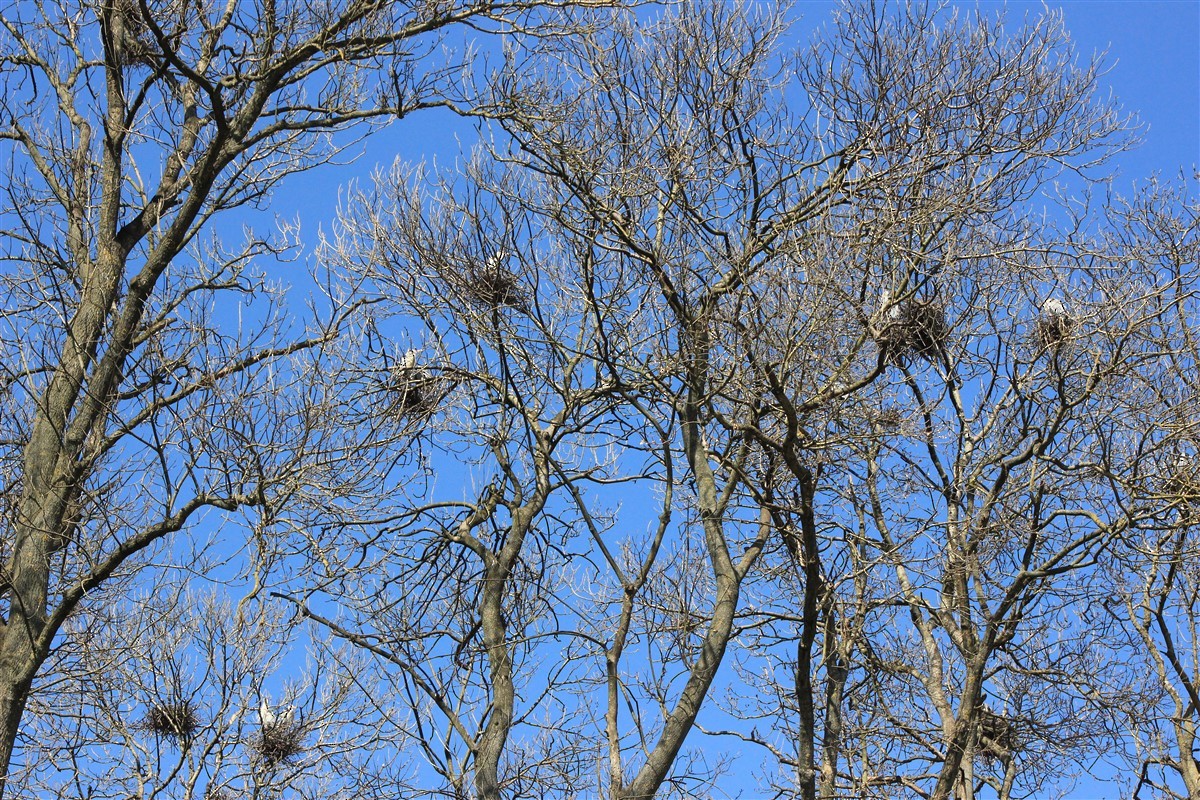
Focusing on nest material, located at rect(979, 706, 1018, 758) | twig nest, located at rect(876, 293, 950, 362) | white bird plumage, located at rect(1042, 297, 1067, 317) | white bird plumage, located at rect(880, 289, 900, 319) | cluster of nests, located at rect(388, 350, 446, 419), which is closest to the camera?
twig nest, located at rect(876, 293, 950, 362)

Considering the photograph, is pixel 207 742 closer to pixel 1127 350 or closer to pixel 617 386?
pixel 617 386

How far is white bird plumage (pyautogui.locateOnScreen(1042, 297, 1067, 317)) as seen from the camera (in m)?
7.56

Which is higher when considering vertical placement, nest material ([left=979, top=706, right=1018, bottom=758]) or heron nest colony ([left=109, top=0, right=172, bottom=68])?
heron nest colony ([left=109, top=0, right=172, bottom=68])

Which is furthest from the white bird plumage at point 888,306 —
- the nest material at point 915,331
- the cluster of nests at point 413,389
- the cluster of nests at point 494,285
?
the cluster of nests at point 413,389

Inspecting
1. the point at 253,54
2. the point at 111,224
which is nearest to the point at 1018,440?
the point at 253,54

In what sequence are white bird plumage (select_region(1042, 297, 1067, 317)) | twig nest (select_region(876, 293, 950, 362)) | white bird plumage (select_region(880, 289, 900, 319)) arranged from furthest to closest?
1. white bird plumage (select_region(1042, 297, 1067, 317))
2. white bird plumage (select_region(880, 289, 900, 319))
3. twig nest (select_region(876, 293, 950, 362))

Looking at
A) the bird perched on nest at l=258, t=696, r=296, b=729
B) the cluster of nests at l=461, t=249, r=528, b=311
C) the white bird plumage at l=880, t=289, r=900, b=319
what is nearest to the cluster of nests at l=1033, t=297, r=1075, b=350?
the white bird plumage at l=880, t=289, r=900, b=319

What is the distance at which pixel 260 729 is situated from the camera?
1141 cm

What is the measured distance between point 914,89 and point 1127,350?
2.08m

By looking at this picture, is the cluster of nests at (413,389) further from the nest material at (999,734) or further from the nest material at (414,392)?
the nest material at (999,734)

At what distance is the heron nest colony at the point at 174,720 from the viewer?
11516mm

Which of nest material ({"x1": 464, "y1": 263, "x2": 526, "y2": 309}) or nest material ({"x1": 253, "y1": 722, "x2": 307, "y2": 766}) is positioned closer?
nest material ({"x1": 464, "y1": 263, "x2": 526, "y2": 309})

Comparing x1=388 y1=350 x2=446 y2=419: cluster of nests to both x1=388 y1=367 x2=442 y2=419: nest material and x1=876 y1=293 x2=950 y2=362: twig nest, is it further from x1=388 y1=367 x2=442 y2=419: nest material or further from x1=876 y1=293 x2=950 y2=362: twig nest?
x1=876 y1=293 x2=950 y2=362: twig nest

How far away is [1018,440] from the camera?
7.94 meters
